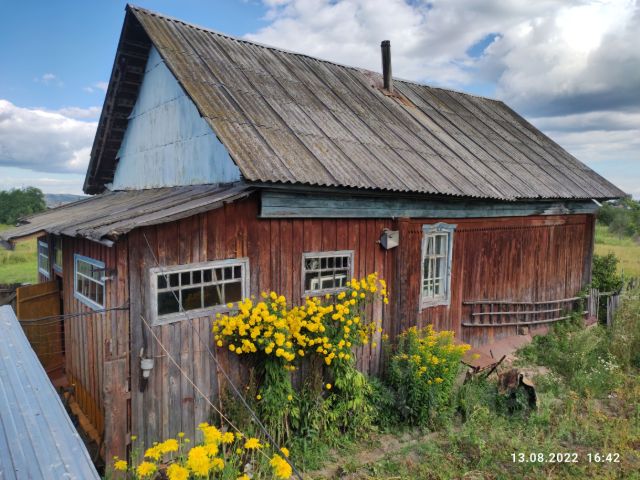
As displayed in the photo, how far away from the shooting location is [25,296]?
7.69 m

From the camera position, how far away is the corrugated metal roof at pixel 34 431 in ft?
8.90

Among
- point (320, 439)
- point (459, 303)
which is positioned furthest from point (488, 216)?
point (320, 439)

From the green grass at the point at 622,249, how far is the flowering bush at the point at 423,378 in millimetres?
9284

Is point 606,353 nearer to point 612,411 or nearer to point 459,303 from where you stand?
point 612,411

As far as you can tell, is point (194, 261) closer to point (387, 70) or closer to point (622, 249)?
point (387, 70)

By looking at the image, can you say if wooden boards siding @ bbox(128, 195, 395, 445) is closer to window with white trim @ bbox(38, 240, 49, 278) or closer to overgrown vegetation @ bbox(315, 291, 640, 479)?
overgrown vegetation @ bbox(315, 291, 640, 479)

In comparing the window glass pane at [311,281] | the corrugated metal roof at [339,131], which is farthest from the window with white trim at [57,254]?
the window glass pane at [311,281]

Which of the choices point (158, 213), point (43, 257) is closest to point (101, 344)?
point (158, 213)

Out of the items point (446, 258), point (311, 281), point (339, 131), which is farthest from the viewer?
point (446, 258)

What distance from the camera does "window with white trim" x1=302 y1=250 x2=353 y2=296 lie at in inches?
262

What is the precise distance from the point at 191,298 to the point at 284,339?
4.32 feet

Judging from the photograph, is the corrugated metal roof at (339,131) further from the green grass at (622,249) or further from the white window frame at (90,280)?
the green grass at (622,249)

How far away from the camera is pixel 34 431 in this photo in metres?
3.11

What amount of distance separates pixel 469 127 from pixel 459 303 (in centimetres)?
538
